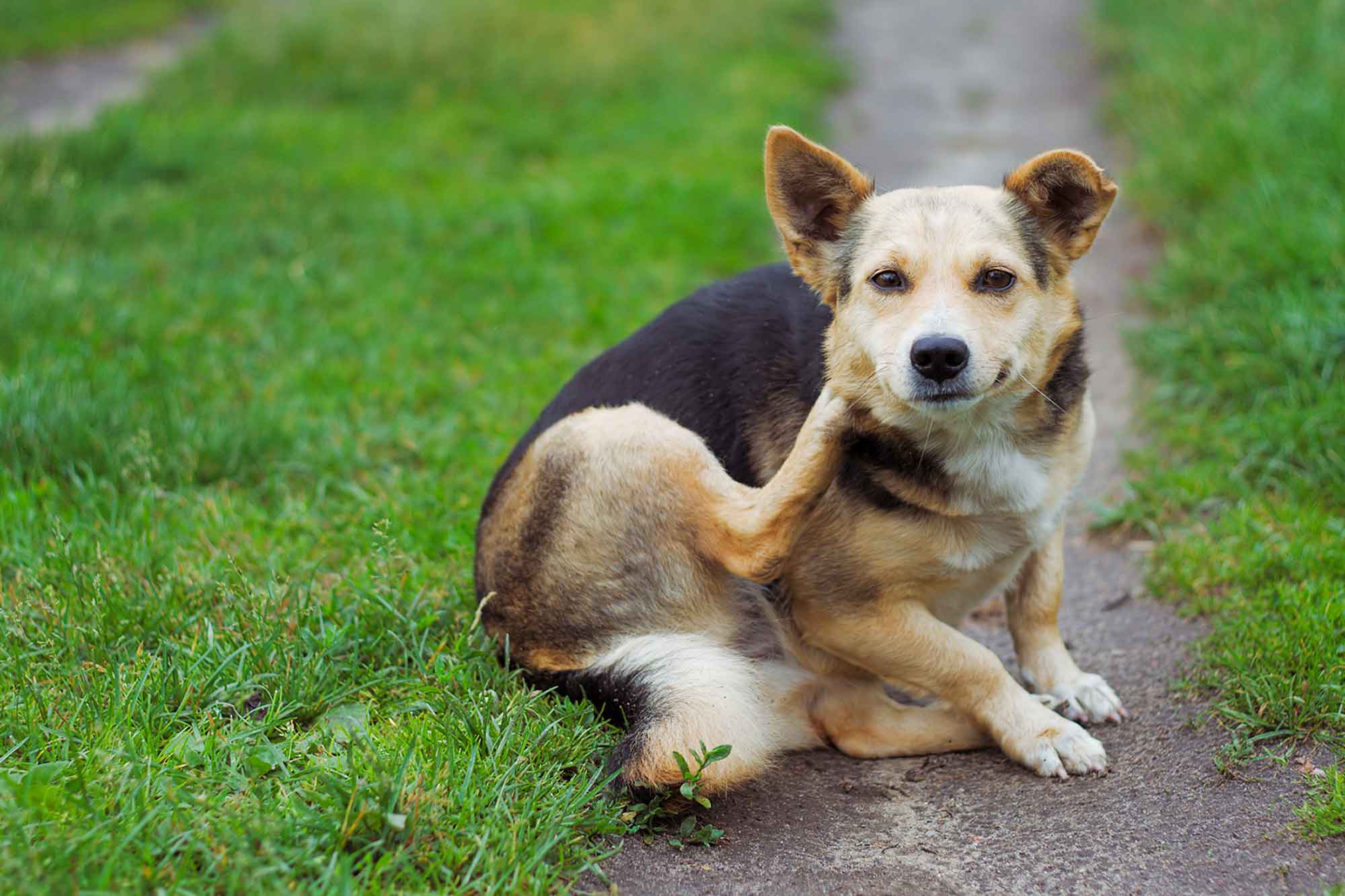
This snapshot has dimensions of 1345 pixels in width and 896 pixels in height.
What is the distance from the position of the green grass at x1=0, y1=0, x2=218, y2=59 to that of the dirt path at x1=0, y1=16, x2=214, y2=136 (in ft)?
0.62

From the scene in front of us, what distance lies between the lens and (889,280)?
311 centimetres

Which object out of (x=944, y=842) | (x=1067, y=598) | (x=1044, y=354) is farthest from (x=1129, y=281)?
(x=944, y=842)

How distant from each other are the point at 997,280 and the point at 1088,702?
1.30 meters

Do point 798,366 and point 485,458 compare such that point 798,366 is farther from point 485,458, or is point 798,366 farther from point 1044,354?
point 485,458

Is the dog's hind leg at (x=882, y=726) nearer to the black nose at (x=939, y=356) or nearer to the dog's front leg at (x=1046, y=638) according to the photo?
the dog's front leg at (x=1046, y=638)

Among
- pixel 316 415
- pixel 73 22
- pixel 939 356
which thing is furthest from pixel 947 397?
pixel 73 22

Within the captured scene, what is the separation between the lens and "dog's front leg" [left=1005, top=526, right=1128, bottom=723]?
11.4 ft

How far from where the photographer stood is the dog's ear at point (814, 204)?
3240mm

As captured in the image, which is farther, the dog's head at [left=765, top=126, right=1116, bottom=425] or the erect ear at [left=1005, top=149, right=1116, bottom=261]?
the erect ear at [left=1005, top=149, right=1116, bottom=261]

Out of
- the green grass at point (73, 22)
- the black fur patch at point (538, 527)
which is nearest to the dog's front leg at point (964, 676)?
the black fur patch at point (538, 527)

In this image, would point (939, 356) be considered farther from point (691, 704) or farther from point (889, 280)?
point (691, 704)

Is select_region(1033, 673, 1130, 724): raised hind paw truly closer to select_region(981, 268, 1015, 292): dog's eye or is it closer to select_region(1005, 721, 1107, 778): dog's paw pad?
select_region(1005, 721, 1107, 778): dog's paw pad

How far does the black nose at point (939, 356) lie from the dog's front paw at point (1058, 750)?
106 centimetres

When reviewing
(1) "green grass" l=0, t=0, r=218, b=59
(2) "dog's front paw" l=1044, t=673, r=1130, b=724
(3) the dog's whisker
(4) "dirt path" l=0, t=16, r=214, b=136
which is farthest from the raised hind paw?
(1) "green grass" l=0, t=0, r=218, b=59
